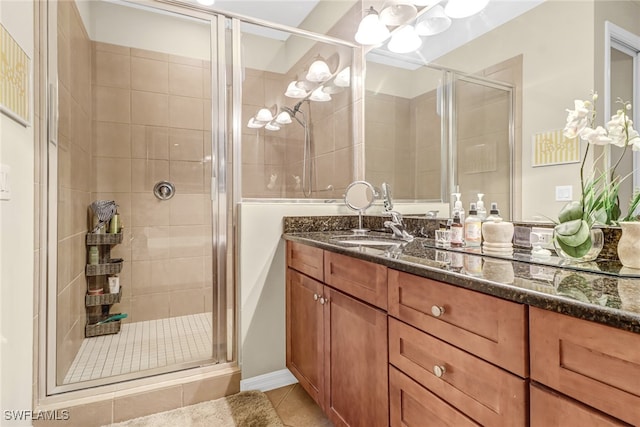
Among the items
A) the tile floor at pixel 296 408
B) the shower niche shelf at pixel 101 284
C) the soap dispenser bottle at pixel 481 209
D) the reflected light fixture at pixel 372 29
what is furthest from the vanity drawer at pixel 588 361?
the shower niche shelf at pixel 101 284

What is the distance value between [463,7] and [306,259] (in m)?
1.39

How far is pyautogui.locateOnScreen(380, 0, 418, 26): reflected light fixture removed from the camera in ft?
5.83

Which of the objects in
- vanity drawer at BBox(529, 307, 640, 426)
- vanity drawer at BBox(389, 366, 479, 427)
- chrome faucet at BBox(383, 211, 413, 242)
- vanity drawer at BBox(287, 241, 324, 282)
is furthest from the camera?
chrome faucet at BBox(383, 211, 413, 242)

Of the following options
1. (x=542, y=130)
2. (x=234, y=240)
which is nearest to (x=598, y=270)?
(x=542, y=130)

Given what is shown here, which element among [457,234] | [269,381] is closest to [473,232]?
[457,234]

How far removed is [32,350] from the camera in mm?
1429

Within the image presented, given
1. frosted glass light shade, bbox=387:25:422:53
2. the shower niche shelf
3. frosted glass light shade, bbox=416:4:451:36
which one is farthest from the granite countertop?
the shower niche shelf

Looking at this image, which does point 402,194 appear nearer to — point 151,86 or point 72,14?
point 151,86

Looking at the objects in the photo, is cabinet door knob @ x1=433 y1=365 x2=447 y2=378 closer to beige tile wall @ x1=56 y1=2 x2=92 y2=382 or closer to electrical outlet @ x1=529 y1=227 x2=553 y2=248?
electrical outlet @ x1=529 y1=227 x2=553 y2=248

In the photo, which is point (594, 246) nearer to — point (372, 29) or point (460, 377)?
point (460, 377)

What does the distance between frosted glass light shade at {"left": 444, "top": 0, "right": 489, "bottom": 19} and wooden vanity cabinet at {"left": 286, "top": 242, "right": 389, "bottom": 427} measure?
126 centimetres

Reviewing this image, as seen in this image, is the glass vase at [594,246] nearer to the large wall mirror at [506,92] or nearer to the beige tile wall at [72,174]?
the large wall mirror at [506,92]

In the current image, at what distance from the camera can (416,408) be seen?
94 centimetres

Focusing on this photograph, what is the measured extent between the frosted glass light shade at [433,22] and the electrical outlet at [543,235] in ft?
3.60
